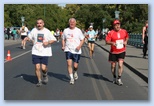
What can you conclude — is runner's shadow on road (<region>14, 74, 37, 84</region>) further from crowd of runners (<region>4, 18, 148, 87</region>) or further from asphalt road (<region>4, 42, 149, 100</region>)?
crowd of runners (<region>4, 18, 148, 87</region>)

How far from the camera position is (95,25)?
198ft

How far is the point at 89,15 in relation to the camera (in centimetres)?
5969

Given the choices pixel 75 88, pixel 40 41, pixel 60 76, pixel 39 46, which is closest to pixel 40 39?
pixel 40 41

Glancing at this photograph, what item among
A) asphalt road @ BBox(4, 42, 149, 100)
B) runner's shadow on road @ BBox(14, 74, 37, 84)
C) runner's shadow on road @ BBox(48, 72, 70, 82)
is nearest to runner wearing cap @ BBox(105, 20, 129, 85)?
asphalt road @ BBox(4, 42, 149, 100)

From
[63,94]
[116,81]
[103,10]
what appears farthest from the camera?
[103,10]

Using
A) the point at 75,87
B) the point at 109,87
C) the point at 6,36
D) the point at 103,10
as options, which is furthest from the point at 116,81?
the point at 103,10

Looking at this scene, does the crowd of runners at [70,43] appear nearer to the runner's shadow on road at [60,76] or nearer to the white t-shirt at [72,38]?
the white t-shirt at [72,38]

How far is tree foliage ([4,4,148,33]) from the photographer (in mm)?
52156

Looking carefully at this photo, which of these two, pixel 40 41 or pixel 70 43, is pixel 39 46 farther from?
pixel 70 43

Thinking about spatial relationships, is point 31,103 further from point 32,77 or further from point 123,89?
point 32,77

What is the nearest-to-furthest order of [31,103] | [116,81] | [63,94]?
[31,103]
[63,94]
[116,81]

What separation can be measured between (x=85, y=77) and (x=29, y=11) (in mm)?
59279

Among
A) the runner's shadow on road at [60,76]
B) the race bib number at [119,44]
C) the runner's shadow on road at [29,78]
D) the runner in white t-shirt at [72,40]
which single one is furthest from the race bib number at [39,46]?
the race bib number at [119,44]

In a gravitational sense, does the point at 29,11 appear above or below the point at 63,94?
above
